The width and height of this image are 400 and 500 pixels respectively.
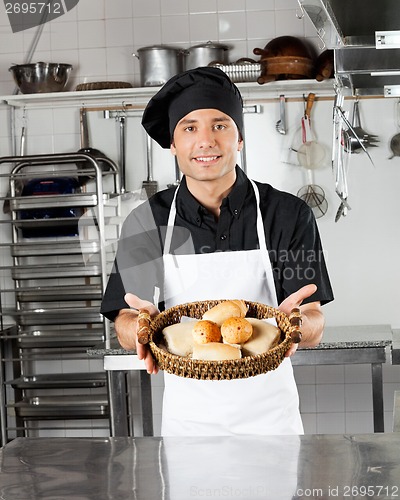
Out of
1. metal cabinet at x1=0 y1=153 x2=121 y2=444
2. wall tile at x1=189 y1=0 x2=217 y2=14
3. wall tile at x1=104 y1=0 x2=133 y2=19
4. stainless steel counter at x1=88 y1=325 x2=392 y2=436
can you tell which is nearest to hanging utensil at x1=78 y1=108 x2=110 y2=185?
metal cabinet at x1=0 y1=153 x2=121 y2=444

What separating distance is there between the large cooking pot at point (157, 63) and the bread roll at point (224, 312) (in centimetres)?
261

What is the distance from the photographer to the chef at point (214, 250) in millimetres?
2219

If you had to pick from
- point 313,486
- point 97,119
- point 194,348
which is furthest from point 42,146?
point 313,486

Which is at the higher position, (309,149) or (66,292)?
(309,149)

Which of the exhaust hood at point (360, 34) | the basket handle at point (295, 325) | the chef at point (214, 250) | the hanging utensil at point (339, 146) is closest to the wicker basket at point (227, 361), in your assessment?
Answer: the basket handle at point (295, 325)

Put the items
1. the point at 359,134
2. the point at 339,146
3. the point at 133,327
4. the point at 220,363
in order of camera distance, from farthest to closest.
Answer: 1. the point at 359,134
2. the point at 339,146
3. the point at 133,327
4. the point at 220,363

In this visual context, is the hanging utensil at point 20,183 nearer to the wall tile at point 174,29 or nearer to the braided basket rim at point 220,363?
the wall tile at point 174,29

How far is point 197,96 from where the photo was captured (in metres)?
2.24

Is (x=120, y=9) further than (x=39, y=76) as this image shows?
Yes

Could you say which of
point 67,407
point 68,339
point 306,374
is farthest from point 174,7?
point 67,407

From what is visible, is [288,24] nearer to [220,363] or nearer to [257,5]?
[257,5]

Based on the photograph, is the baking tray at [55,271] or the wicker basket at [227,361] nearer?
the wicker basket at [227,361]

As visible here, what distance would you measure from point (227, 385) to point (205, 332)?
1.81 feet

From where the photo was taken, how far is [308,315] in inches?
84.7
